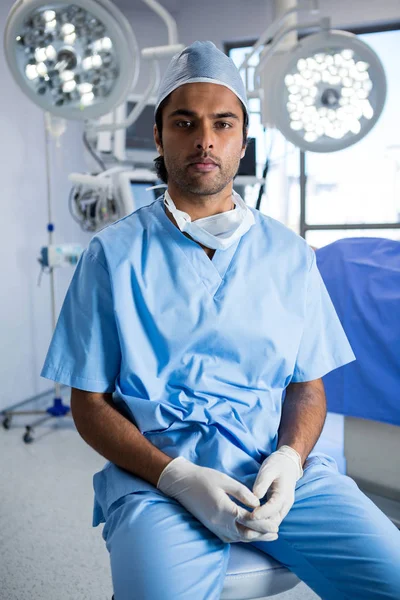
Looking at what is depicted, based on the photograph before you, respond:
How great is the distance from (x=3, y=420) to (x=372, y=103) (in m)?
2.20

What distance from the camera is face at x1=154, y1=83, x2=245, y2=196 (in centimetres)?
109

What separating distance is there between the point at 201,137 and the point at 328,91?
0.66m

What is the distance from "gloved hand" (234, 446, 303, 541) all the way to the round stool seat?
0.22 ft

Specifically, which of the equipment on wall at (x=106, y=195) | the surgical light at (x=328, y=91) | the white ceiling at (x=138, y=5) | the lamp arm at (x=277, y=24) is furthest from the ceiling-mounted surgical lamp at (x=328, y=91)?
the white ceiling at (x=138, y=5)

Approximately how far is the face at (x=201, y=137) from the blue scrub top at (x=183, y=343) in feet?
0.36

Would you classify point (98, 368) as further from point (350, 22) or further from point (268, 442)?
point (350, 22)

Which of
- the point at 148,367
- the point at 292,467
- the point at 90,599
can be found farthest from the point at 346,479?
the point at 90,599

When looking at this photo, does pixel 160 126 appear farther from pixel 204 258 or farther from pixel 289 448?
pixel 289 448

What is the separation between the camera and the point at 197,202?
3.76 feet

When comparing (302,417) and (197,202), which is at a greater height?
(197,202)

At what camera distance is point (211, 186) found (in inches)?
43.6

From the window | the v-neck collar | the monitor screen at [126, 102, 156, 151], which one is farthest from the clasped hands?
the window

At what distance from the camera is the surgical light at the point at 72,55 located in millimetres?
1245

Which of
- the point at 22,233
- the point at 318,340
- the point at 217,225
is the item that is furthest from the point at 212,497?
the point at 22,233
